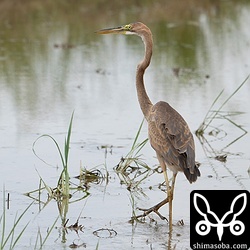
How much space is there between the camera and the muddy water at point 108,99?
22.1 ft

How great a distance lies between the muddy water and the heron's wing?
48 cm

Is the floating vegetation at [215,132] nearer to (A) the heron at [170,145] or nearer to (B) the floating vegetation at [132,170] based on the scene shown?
(B) the floating vegetation at [132,170]

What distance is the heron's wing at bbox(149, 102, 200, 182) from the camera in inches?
250

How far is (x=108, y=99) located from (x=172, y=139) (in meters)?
4.59

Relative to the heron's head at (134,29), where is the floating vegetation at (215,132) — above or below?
below

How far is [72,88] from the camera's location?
11.8 meters

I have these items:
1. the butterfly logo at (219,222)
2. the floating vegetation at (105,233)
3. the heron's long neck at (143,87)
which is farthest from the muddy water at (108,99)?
the heron's long neck at (143,87)

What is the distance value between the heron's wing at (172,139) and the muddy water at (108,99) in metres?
0.48

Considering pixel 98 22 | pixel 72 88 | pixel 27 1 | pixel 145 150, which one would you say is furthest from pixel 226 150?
pixel 27 1

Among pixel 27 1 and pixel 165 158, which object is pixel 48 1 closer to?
pixel 27 1

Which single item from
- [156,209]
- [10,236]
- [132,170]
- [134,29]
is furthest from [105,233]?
[134,29]

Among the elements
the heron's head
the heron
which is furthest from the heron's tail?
the heron's head

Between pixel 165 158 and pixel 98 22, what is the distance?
11.3 m

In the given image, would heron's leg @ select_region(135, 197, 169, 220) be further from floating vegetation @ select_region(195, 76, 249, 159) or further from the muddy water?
floating vegetation @ select_region(195, 76, 249, 159)
